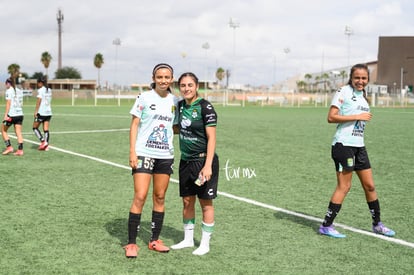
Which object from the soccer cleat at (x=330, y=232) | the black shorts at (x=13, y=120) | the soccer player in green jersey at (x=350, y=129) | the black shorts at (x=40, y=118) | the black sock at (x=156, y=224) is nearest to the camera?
the black sock at (x=156, y=224)

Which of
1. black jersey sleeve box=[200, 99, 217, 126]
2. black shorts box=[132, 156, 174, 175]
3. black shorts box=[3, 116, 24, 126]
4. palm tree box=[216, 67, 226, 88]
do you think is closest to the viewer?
black jersey sleeve box=[200, 99, 217, 126]

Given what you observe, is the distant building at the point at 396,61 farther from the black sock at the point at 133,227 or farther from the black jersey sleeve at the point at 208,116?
the black sock at the point at 133,227

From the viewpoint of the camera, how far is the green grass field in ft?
17.2

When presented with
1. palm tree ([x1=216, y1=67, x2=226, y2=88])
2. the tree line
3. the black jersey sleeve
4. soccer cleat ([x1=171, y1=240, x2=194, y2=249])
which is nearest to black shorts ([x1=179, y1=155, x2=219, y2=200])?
the black jersey sleeve

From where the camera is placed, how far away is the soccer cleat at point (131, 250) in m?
5.38

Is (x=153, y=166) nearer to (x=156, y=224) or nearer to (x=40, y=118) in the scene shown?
(x=156, y=224)

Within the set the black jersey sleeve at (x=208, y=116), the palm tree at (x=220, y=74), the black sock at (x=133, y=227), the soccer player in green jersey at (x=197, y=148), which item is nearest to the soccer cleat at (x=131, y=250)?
the black sock at (x=133, y=227)

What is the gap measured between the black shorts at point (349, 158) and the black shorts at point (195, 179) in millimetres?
1643

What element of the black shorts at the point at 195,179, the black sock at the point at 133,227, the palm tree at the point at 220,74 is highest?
the palm tree at the point at 220,74

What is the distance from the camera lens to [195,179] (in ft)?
18.1

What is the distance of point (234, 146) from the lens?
1609cm

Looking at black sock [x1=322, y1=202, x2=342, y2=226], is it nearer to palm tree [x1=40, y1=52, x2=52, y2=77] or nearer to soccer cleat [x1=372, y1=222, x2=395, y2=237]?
soccer cleat [x1=372, y1=222, x2=395, y2=237]

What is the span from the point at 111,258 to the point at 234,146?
1093cm

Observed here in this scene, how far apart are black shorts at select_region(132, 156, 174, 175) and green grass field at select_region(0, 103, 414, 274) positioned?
0.91 metres
